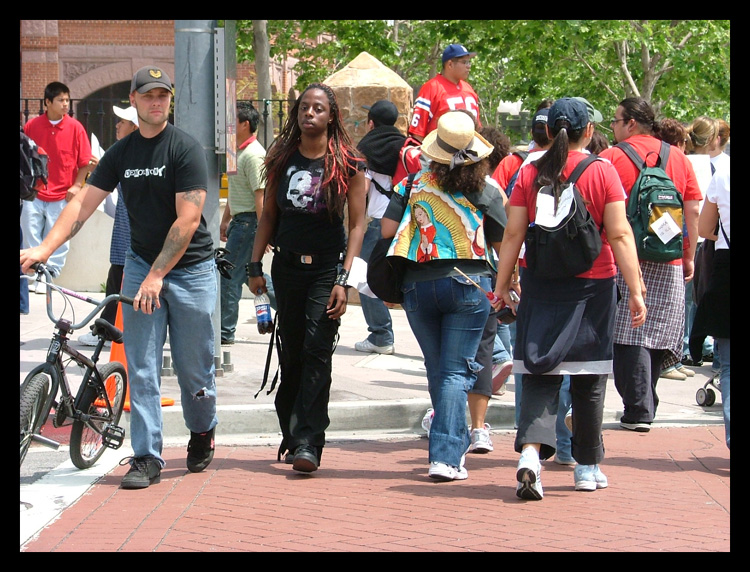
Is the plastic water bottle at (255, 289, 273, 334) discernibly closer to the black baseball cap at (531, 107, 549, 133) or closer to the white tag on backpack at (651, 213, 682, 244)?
the black baseball cap at (531, 107, 549, 133)

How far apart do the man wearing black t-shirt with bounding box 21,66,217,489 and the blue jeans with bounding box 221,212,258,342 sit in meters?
3.66

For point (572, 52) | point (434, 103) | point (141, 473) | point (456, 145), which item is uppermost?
point (572, 52)

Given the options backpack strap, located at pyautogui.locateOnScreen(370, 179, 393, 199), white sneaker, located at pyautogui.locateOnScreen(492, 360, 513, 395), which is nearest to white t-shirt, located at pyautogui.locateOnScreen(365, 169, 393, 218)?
backpack strap, located at pyautogui.locateOnScreen(370, 179, 393, 199)

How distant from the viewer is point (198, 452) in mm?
6336

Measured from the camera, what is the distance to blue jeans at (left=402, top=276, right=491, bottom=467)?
238 inches

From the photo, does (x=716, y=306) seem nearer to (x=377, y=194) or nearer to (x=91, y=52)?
(x=377, y=194)

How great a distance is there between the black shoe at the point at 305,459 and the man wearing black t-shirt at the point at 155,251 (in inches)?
25.1

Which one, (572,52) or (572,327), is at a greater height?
(572,52)

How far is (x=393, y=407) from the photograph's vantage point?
760cm

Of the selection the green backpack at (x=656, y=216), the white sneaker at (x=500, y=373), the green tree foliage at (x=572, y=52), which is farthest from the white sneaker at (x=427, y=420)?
the green tree foliage at (x=572, y=52)

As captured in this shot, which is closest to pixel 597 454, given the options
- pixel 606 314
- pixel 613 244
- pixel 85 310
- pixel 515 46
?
pixel 606 314

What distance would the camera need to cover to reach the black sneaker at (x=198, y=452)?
20.8ft

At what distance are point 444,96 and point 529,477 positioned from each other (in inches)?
200

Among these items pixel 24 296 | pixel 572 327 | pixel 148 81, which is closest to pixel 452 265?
pixel 572 327
